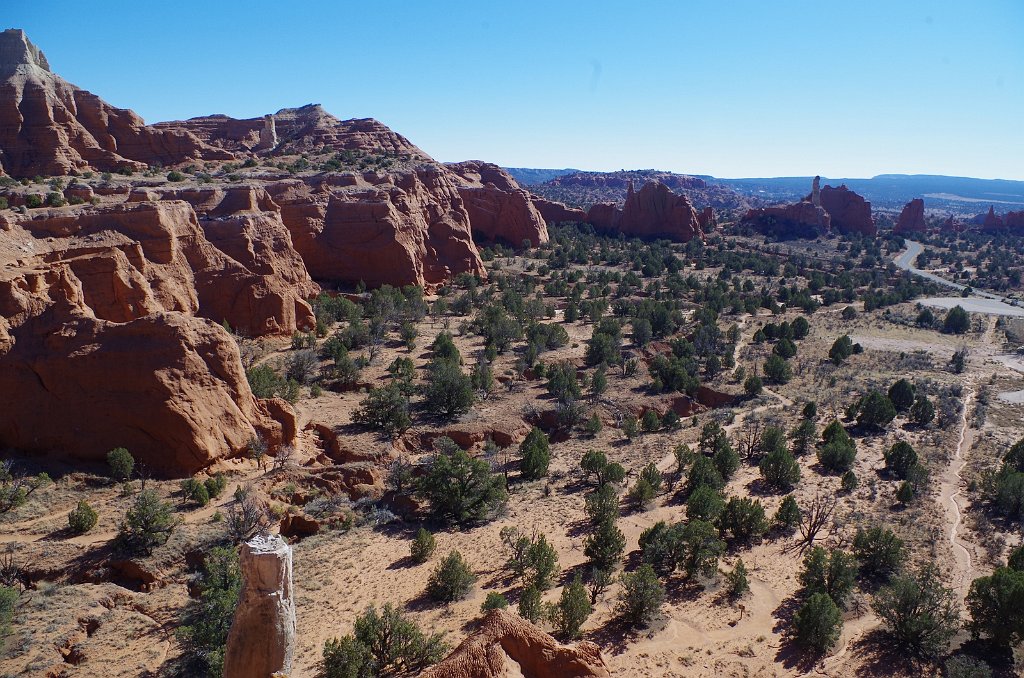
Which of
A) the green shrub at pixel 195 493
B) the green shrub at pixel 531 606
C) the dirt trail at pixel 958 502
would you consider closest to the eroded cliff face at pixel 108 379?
the green shrub at pixel 195 493

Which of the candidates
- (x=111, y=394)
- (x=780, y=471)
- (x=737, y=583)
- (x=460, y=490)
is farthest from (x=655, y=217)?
(x=111, y=394)

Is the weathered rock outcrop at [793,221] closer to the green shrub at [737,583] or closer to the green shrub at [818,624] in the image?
the green shrub at [737,583]

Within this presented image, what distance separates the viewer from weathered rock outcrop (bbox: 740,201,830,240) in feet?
349

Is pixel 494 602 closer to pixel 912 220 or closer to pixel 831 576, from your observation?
pixel 831 576

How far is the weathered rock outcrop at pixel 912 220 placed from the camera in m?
119

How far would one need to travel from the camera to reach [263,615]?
8.22 m

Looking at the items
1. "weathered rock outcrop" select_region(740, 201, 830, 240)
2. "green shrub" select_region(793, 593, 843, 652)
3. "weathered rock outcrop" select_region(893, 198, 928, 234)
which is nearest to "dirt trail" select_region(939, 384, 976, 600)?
"green shrub" select_region(793, 593, 843, 652)

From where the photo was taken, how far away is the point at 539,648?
9.45m

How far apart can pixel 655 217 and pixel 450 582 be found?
290 ft

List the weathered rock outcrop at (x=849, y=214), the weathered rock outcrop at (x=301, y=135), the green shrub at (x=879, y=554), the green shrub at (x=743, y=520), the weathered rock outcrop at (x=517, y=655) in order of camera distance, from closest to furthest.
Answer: the weathered rock outcrop at (x=517, y=655)
the green shrub at (x=879, y=554)
the green shrub at (x=743, y=520)
the weathered rock outcrop at (x=301, y=135)
the weathered rock outcrop at (x=849, y=214)

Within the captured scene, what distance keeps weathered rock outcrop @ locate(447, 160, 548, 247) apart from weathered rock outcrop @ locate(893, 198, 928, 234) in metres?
84.2

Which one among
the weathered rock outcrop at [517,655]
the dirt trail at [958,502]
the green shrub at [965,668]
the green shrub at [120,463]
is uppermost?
the weathered rock outcrop at [517,655]

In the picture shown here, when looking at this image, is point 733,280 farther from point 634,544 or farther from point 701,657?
point 701,657

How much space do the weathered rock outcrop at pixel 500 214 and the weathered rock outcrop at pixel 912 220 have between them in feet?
276
